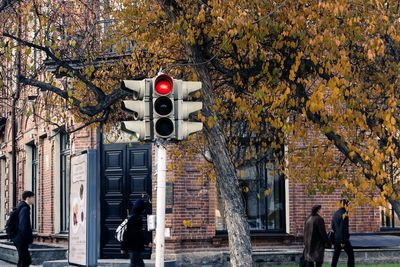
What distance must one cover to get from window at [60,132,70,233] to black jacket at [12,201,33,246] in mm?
8085

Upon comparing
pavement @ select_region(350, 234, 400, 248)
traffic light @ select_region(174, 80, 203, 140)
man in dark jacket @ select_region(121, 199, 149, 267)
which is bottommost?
pavement @ select_region(350, 234, 400, 248)

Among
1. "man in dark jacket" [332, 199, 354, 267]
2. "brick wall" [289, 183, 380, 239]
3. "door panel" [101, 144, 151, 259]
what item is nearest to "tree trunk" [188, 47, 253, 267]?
"man in dark jacket" [332, 199, 354, 267]

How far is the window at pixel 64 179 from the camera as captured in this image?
1033 inches

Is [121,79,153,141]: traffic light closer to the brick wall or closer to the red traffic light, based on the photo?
the red traffic light

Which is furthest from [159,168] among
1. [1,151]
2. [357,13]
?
[1,151]

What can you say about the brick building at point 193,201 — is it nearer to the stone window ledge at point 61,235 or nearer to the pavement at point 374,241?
the stone window ledge at point 61,235

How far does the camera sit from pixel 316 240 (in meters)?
17.5

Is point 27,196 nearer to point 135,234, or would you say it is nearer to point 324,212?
point 135,234

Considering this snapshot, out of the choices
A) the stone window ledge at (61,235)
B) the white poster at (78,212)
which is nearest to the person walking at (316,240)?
the white poster at (78,212)

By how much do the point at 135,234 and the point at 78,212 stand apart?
180cm

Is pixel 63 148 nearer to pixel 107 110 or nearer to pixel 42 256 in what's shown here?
pixel 42 256

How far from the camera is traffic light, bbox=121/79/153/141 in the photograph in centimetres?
1118

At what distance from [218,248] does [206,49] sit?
28.4 feet

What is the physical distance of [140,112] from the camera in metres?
11.3
